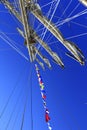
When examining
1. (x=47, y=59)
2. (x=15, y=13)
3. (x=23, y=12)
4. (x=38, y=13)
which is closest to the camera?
(x=23, y=12)

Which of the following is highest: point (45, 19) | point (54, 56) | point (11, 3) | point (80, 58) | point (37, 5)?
point (11, 3)

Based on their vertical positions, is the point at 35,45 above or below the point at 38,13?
below

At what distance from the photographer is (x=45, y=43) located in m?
15.9

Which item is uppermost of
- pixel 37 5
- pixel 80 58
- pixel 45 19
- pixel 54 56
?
pixel 37 5

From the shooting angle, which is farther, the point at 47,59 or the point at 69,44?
the point at 47,59

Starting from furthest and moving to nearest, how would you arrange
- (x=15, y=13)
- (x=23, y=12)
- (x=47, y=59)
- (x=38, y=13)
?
(x=15, y=13)
(x=47, y=59)
(x=38, y=13)
(x=23, y=12)

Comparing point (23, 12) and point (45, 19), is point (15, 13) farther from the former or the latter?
point (23, 12)

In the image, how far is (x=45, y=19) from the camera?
14.7m

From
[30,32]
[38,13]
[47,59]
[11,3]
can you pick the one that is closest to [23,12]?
[30,32]

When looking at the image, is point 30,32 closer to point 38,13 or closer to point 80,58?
point 38,13

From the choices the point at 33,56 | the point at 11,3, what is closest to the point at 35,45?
the point at 33,56

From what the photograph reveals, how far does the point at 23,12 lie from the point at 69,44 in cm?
218

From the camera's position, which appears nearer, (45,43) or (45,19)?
(45,19)

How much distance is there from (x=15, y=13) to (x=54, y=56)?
3.73m
